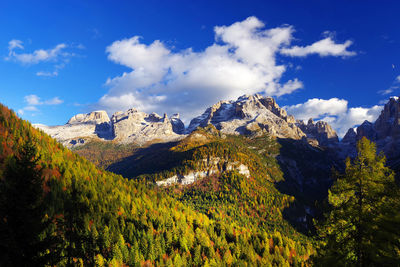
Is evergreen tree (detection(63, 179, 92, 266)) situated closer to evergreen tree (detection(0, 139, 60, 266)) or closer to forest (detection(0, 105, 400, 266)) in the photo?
forest (detection(0, 105, 400, 266))

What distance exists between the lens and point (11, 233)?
52.5ft

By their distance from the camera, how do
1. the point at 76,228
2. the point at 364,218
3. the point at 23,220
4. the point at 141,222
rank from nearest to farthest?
the point at 364,218 < the point at 23,220 < the point at 76,228 < the point at 141,222

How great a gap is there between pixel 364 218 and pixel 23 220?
2638 cm

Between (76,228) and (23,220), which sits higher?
(23,220)

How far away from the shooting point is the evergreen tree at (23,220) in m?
15.8

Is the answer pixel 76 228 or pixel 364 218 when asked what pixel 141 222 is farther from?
pixel 364 218

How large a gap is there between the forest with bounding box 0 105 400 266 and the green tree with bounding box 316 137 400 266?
2.6 inches

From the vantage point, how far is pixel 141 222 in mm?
103000

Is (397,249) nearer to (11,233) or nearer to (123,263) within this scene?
(11,233)

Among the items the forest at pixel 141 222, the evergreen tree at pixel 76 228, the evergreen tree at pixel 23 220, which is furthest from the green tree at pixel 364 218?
the evergreen tree at pixel 76 228

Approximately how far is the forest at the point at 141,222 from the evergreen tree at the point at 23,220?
0.22 ft

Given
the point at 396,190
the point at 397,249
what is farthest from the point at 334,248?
the point at 396,190

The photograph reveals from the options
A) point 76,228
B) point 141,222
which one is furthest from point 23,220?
point 141,222

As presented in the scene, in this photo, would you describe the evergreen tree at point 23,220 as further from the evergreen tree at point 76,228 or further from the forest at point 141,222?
the evergreen tree at point 76,228
